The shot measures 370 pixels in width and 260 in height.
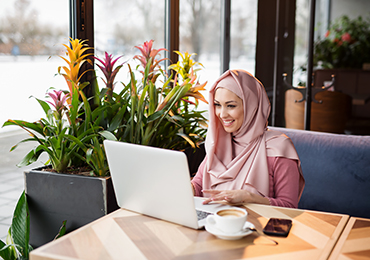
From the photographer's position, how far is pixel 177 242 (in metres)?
1.28

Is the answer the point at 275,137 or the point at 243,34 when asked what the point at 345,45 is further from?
the point at 275,137

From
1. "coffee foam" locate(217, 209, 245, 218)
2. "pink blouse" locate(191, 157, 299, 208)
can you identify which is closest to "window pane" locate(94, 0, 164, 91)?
"pink blouse" locate(191, 157, 299, 208)

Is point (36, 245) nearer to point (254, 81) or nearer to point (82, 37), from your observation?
point (82, 37)

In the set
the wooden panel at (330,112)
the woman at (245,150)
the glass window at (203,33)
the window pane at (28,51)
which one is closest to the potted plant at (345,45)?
the wooden panel at (330,112)

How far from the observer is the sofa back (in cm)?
227

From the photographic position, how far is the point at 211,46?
3975 mm

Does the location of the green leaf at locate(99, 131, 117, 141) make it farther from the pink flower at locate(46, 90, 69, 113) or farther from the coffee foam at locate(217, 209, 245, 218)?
the coffee foam at locate(217, 209, 245, 218)

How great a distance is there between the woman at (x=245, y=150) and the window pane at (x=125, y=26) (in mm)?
905

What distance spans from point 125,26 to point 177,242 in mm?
1997

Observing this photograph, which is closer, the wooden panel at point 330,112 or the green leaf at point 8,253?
the green leaf at point 8,253

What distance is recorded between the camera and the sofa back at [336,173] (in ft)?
7.44

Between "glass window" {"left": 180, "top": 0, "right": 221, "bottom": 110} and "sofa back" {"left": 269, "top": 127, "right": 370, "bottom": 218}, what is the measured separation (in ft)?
5.10

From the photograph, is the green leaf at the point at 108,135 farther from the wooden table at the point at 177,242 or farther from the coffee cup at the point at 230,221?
the coffee cup at the point at 230,221

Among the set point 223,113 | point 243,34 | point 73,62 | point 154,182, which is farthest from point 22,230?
point 243,34
